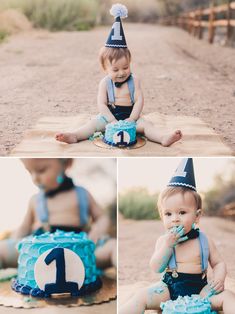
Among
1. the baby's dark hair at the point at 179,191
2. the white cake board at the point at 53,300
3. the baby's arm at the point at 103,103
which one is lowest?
the white cake board at the point at 53,300

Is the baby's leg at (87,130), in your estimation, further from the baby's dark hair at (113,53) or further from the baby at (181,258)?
the baby at (181,258)

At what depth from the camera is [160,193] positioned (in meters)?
1.25

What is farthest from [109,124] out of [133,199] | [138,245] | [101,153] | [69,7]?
[69,7]

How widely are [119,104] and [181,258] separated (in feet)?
1.76

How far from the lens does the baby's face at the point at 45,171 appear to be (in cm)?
138

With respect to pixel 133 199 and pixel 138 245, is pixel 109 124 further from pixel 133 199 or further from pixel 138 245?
pixel 138 245

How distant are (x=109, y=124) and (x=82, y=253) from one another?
0.40 metres

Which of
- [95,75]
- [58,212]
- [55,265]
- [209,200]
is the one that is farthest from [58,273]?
[95,75]

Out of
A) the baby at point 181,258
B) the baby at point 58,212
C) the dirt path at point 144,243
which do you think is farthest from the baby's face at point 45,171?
the baby at point 181,258

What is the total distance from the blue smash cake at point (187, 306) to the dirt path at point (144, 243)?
0.17 m

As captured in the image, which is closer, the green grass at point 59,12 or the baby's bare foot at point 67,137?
the baby's bare foot at point 67,137

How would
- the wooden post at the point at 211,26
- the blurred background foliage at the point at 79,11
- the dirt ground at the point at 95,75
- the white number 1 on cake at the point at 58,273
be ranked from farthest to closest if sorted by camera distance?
the wooden post at the point at 211,26 < the blurred background foliage at the point at 79,11 < the dirt ground at the point at 95,75 < the white number 1 on cake at the point at 58,273

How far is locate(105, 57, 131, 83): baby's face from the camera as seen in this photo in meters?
1.49

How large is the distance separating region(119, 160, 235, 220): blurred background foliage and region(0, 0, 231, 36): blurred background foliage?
719 millimetres
